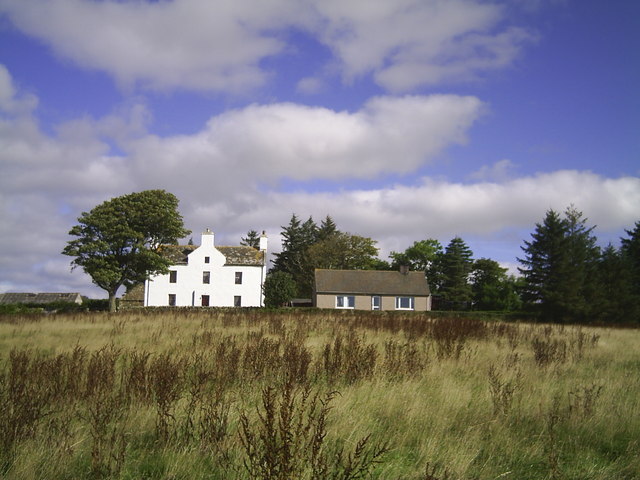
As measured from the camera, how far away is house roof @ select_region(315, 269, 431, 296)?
166 feet

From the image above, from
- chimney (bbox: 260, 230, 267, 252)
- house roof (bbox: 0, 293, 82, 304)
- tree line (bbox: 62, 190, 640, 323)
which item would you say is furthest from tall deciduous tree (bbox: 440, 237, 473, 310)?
house roof (bbox: 0, 293, 82, 304)

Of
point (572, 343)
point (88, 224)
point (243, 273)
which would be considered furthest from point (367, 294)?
point (572, 343)

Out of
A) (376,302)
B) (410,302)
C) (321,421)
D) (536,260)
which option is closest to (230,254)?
(376,302)

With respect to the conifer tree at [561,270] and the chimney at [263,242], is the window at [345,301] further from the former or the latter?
the conifer tree at [561,270]

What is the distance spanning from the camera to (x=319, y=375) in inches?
292

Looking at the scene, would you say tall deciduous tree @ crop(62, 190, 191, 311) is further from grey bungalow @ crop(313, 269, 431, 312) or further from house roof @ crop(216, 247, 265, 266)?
grey bungalow @ crop(313, 269, 431, 312)

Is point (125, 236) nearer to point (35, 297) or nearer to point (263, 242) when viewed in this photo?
point (263, 242)

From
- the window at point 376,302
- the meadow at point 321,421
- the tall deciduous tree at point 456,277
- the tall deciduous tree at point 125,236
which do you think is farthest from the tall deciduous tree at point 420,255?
the meadow at point 321,421

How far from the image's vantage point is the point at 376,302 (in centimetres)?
5100

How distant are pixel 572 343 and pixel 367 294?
38.4 metres

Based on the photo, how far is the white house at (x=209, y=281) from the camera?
160 feet

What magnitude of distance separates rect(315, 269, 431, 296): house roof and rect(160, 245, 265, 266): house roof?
23.6 feet

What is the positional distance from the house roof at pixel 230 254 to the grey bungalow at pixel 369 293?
7.24 metres

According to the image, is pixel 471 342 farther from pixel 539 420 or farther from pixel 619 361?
pixel 539 420
